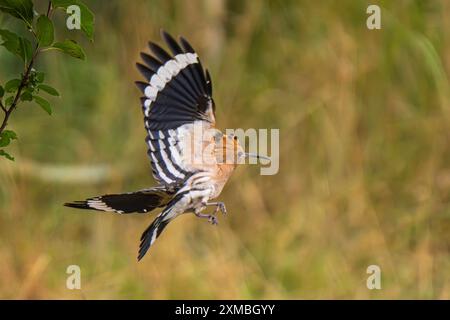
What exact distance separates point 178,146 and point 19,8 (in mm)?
153

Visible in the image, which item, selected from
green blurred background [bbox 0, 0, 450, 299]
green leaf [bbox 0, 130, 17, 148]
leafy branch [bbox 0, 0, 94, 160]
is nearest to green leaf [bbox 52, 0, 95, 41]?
leafy branch [bbox 0, 0, 94, 160]

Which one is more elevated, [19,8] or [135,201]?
[19,8]

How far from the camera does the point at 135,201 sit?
62 centimetres

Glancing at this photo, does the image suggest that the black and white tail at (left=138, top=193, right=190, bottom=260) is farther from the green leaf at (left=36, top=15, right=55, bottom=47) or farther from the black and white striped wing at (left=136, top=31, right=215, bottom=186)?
the green leaf at (left=36, top=15, right=55, bottom=47)

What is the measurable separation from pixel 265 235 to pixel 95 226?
1.51 ft

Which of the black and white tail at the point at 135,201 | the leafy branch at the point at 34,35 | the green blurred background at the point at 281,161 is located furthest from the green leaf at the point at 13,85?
the green blurred background at the point at 281,161

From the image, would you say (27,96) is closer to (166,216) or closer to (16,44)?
(16,44)

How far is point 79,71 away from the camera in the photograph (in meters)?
2.50

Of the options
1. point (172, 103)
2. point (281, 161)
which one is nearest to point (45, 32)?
point (172, 103)

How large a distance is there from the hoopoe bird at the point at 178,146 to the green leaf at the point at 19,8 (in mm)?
87

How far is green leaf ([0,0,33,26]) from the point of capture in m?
0.61

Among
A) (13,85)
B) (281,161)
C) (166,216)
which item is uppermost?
(281,161)

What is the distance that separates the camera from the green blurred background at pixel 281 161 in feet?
→ 7.36

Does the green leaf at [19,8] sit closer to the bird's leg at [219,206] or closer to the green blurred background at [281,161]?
the bird's leg at [219,206]
